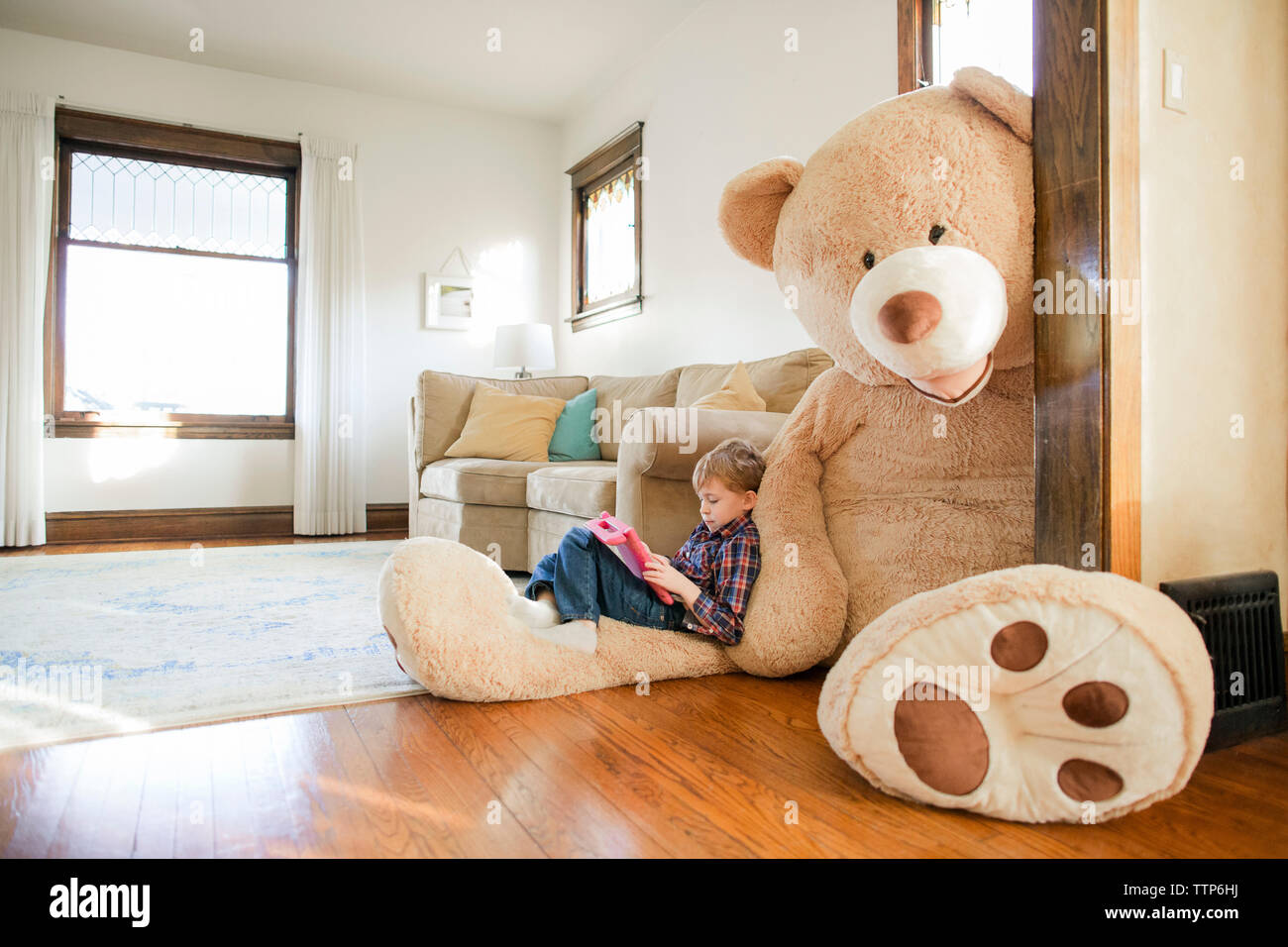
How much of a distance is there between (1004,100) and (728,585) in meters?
0.98

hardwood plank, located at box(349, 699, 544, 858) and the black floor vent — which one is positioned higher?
the black floor vent

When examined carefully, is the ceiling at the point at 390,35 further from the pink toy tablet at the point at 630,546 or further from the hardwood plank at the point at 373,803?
the hardwood plank at the point at 373,803

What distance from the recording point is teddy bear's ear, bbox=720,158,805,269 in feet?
4.95

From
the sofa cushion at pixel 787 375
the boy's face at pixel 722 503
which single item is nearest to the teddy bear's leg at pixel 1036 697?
the boy's face at pixel 722 503

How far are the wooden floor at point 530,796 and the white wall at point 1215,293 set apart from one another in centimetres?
38

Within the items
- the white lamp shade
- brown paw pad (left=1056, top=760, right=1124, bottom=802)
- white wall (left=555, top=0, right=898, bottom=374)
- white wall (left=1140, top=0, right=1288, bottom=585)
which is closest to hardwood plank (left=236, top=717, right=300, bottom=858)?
brown paw pad (left=1056, top=760, right=1124, bottom=802)

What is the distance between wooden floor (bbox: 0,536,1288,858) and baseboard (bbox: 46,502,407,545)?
3.98 meters

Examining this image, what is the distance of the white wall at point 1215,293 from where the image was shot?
1.27 meters

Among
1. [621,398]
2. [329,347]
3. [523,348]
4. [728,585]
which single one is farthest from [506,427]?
[728,585]

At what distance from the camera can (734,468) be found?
173 centimetres

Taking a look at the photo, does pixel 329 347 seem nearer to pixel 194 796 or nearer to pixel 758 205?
pixel 758 205

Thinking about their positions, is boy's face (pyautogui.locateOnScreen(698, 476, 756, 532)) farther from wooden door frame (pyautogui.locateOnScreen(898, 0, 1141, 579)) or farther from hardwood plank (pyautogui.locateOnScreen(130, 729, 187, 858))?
hardwood plank (pyautogui.locateOnScreen(130, 729, 187, 858))
